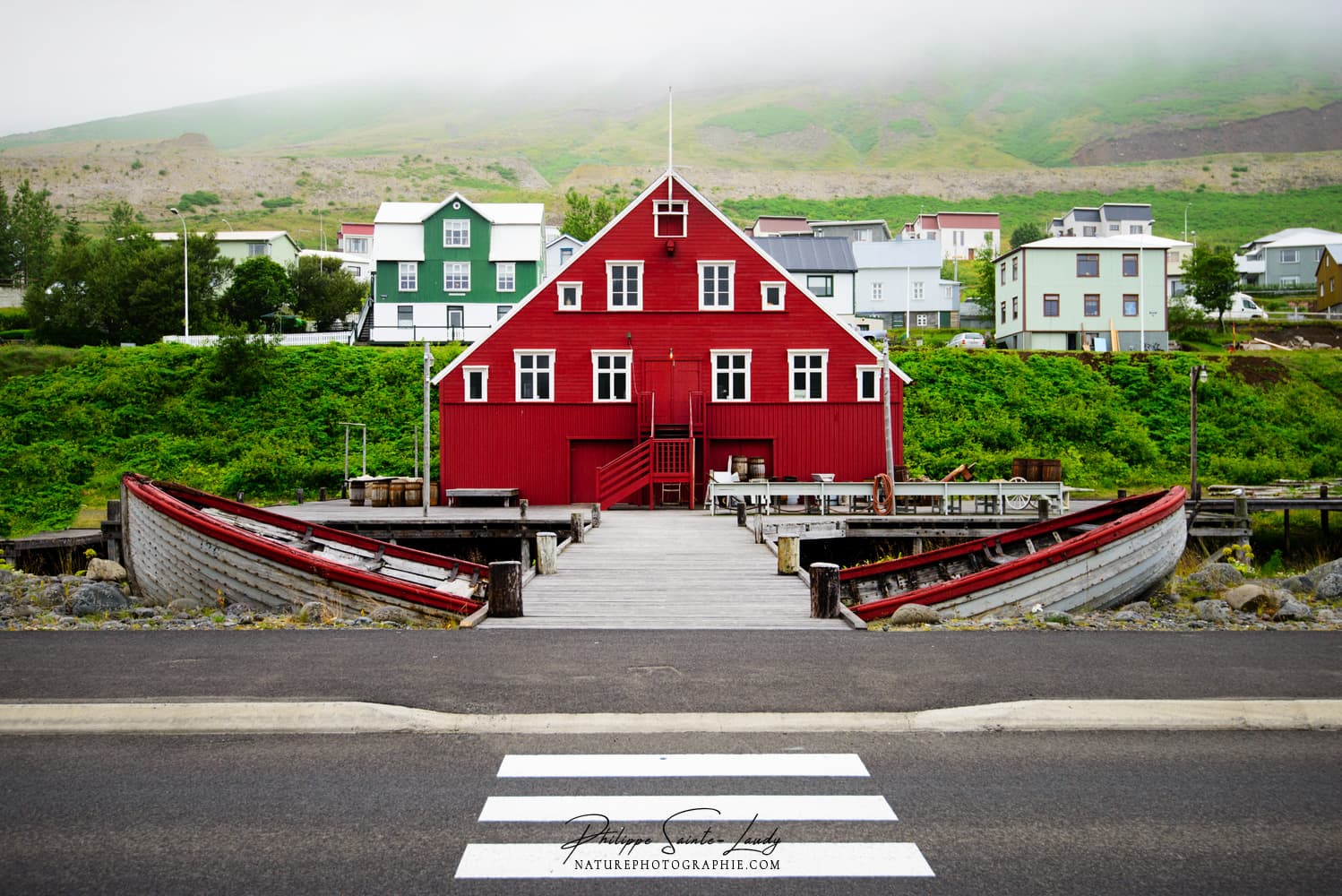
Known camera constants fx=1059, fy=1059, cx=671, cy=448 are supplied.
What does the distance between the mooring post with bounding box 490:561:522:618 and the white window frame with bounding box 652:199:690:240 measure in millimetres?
24802

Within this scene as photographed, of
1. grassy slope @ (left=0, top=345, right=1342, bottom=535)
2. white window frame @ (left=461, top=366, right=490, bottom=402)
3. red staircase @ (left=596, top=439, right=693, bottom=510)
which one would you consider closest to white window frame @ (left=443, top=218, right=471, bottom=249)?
grassy slope @ (left=0, top=345, right=1342, bottom=535)

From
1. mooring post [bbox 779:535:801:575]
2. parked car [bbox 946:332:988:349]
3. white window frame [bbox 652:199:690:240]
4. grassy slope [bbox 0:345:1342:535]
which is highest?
white window frame [bbox 652:199:690:240]

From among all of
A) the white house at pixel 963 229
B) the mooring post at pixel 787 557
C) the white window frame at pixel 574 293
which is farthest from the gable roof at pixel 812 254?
the white house at pixel 963 229

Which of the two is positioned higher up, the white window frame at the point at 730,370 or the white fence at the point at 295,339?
the white fence at the point at 295,339

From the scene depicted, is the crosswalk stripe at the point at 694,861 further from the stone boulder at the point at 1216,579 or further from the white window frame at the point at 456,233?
the white window frame at the point at 456,233

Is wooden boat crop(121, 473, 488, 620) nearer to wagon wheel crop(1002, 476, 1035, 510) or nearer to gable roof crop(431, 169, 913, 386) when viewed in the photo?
gable roof crop(431, 169, 913, 386)

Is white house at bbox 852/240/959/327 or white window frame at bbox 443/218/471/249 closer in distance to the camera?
white window frame at bbox 443/218/471/249

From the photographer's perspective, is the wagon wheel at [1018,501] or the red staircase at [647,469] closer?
the wagon wheel at [1018,501]

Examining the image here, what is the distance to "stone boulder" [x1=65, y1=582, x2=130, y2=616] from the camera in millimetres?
15766

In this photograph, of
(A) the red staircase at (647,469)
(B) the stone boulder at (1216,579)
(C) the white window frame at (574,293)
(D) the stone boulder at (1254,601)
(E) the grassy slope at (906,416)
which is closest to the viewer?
(D) the stone boulder at (1254,601)

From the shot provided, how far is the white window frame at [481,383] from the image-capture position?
35812mm

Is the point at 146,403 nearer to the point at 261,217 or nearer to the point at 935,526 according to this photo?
the point at 935,526

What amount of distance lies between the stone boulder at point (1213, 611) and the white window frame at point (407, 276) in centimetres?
4842

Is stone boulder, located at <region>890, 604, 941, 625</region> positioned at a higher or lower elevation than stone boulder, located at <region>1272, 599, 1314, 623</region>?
higher
